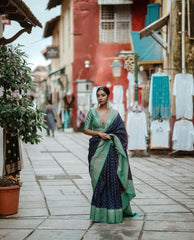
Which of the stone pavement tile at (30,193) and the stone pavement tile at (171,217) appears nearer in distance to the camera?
the stone pavement tile at (171,217)

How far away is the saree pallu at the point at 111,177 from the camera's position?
19.8ft

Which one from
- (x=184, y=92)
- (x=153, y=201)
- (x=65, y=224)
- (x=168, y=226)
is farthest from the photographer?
(x=184, y=92)

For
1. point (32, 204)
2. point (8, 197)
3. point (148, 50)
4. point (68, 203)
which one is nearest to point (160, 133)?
point (148, 50)

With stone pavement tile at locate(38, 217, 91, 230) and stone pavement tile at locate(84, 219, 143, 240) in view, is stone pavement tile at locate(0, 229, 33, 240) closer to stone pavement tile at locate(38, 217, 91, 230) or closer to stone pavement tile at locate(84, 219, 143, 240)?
stone pavement tile at locate(38, 217, 91, 230)

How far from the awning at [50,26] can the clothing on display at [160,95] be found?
1869 centimetres

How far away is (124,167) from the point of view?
A: 620 cm

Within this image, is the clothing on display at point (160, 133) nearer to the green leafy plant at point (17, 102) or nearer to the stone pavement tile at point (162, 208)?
the stone pavement tile at point (162, 208)

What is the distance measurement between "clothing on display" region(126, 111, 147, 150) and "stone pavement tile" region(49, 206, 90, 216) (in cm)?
736

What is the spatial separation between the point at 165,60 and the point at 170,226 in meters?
11.3

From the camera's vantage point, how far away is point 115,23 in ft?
81.7

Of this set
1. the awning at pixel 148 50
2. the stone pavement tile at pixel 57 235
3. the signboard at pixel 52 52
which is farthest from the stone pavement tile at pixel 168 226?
the signboard at pixel 52 52

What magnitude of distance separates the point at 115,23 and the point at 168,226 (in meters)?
20.1

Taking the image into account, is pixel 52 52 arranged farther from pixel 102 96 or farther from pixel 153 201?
pixel 102 96

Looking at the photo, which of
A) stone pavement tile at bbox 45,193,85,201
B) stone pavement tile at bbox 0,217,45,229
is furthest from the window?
stone pavement tile at bbox 0,217,45,229
